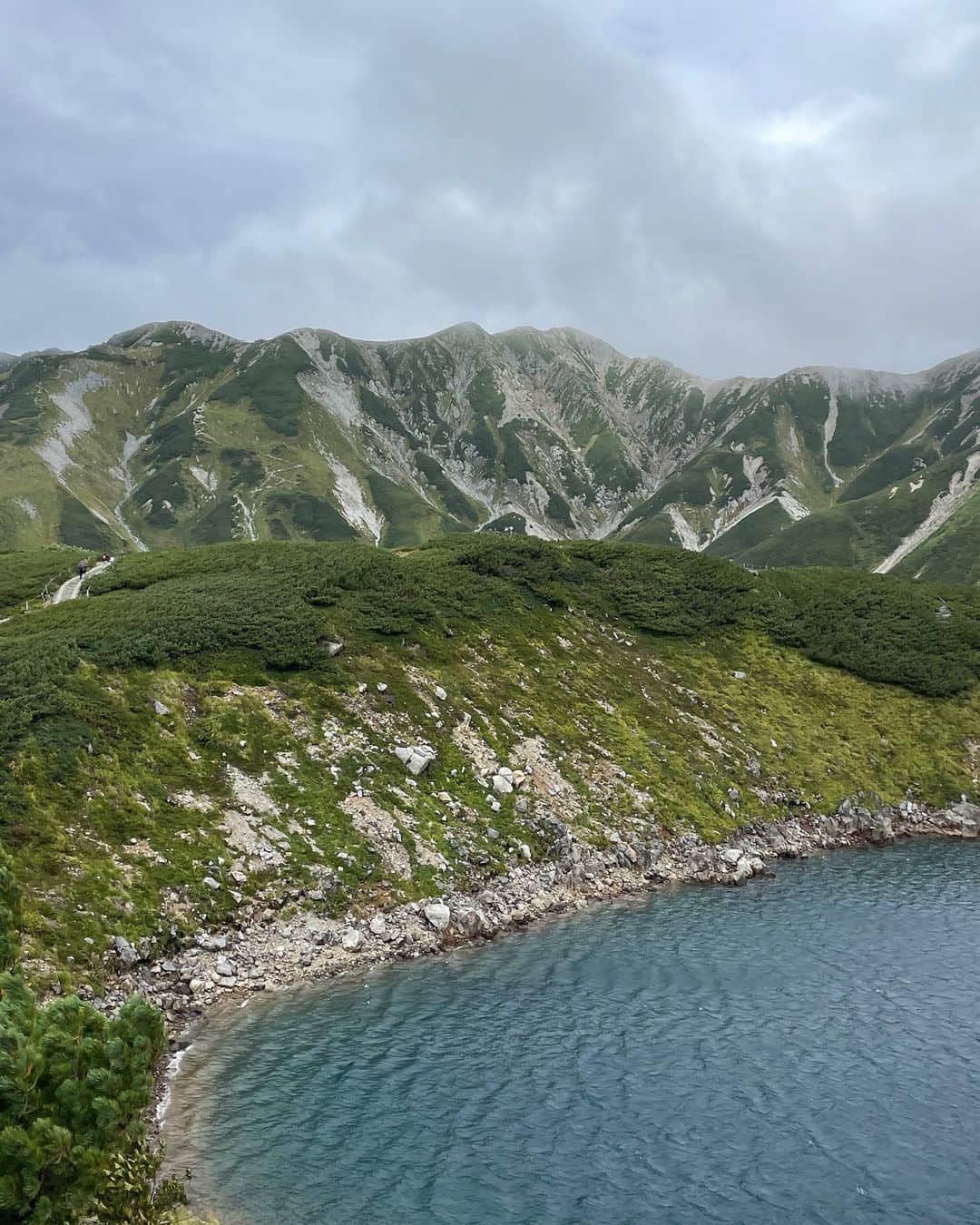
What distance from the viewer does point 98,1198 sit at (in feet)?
55.3

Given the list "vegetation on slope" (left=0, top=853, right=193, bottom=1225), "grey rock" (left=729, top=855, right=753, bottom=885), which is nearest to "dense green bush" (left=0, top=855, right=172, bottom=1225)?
"vegetation on slope" (left=0, top=853, right=193, bottom=1225)

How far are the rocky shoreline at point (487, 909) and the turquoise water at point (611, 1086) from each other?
1.66m

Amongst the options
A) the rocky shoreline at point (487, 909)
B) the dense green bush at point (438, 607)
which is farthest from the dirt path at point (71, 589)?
the rocky shoreline at point (487, 909)

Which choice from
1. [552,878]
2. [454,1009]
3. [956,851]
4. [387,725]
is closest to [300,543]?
[387,725]

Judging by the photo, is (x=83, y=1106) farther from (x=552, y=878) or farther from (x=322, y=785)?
(x=552, y=878)

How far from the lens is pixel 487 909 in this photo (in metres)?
41.2

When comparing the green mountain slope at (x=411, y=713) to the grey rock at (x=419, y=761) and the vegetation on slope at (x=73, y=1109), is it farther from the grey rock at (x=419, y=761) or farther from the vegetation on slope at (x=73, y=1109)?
the vegetation on slope at (x=73, y=1109)

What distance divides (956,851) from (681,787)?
2027 centimetres

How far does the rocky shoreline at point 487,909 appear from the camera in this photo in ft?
106

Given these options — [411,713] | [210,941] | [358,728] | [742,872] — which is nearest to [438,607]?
[411,713]

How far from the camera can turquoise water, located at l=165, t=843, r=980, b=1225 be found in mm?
21484

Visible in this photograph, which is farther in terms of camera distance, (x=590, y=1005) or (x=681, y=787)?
(x=681, y=787)

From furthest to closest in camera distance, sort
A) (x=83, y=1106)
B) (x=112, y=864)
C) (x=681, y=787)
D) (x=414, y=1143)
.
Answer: (x=681, y=787) → (x=112, y=864) → (x=414, y=1143) → (x=83, y=1106)

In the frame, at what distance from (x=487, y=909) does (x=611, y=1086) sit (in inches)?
589
